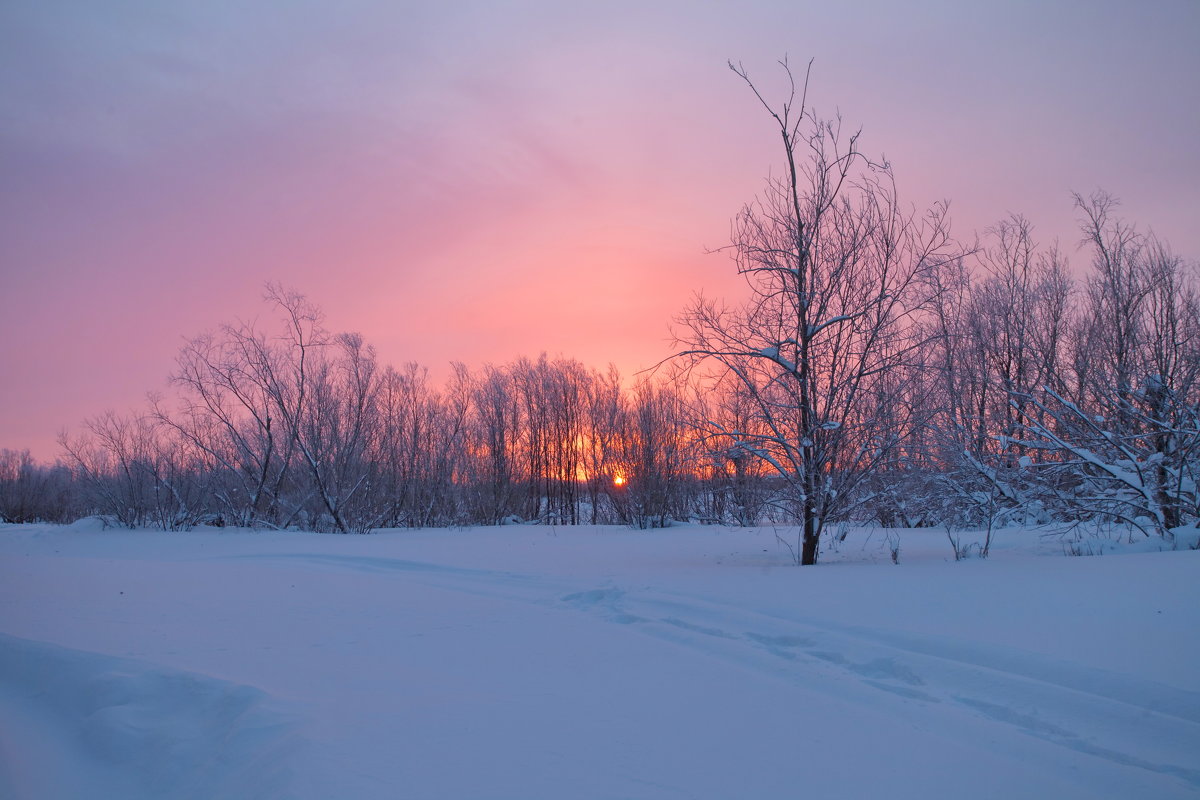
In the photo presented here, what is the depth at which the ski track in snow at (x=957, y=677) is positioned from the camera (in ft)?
11.4

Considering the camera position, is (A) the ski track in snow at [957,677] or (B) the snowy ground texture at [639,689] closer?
(B) the snowy ground texture at [639,689]

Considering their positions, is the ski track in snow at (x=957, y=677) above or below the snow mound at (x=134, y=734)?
above

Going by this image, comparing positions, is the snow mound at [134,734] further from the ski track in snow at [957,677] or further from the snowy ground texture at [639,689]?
the ski track in snow at [957,677]

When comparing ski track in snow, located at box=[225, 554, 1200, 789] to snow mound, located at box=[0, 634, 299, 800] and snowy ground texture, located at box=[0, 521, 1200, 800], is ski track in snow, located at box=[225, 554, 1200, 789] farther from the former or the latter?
snow mound, located at box=[0, 634, 299, 800]

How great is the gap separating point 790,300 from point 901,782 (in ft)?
24.7

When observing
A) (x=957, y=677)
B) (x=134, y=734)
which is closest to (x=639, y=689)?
(x=957, y=677)

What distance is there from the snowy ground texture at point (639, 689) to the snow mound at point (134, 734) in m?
0.02

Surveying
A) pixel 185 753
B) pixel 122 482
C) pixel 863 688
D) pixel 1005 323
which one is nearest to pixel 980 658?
pixel 863 688

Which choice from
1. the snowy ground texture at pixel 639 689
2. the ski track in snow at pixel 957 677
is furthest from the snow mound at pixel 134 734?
the ski track in snow at pixel 957 677

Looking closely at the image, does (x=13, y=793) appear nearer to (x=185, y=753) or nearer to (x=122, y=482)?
(x=185, y=753)

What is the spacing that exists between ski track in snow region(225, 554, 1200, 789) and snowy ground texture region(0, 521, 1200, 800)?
0.02 metres

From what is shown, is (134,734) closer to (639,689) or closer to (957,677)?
(639,689)

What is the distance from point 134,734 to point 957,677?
518cm

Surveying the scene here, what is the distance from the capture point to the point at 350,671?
16.9 ft
